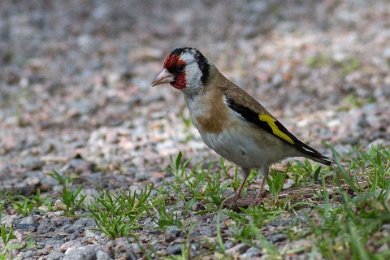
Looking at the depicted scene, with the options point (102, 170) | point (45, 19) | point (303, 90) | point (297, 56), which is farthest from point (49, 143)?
point (45, 19)

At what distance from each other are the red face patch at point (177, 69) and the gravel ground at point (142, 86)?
3.57 ft

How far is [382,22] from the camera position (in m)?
10.5

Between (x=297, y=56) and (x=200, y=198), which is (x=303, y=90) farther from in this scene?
(x=200, y=198)

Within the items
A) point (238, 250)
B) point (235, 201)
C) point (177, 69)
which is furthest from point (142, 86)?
point (238, 250)

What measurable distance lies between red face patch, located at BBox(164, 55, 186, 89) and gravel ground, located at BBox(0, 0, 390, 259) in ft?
3.57

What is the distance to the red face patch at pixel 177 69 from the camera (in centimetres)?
509

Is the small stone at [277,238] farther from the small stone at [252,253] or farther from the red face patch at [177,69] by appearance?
the red face patch at [177,69]

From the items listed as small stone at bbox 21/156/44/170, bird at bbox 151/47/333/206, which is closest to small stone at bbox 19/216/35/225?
bird at bbox 151/47/333/206

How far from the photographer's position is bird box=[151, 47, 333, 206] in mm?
4766

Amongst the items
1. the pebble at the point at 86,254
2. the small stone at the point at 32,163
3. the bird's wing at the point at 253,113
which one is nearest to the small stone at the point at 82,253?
the pebble at the point at 86,254

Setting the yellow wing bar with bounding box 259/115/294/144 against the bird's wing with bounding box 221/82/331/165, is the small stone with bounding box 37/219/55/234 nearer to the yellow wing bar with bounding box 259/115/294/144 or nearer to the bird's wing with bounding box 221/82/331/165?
the bird's wing with bounding box 221/82/331/165

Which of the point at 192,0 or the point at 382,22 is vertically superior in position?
the point at 192,0

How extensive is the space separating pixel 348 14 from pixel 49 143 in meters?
5.39

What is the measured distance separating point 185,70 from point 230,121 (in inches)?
23.1
